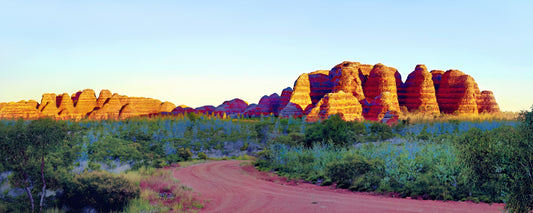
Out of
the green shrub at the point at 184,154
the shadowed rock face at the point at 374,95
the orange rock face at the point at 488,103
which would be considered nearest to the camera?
the green shrub at the point at 184,154

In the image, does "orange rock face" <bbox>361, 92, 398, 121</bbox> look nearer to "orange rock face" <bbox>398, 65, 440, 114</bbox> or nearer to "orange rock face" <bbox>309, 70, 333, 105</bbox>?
"orange rock face" <bbox>398, 65, 440, 114</bbox>

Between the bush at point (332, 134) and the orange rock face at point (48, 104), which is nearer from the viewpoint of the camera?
the bush at point (332, 134)

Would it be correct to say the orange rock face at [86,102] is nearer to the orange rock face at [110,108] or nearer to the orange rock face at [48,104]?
the orange rock face at [48,104]

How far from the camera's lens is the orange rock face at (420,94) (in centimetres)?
8412

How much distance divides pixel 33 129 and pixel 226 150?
26.5 metres

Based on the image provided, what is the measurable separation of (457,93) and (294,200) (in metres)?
82.4

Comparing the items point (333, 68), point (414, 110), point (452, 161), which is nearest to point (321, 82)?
point (333, 68)

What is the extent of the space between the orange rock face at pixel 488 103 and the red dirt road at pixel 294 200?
85055 mm

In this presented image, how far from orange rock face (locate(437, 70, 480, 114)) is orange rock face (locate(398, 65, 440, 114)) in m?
3.48

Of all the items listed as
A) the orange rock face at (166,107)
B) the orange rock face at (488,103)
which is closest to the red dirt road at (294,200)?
the orange rock face at (488,103)

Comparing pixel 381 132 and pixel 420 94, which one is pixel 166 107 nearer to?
pixel 420 94

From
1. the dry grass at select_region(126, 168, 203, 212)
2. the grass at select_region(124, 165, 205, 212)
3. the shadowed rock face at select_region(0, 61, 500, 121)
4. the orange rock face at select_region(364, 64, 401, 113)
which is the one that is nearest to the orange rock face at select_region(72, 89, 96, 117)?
the shadowed rock face at select_region(0, 61, 500, 121)

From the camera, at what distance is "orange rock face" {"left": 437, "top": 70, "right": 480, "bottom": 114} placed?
8319cm

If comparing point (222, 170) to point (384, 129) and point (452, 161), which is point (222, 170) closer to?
point (452, 161)
